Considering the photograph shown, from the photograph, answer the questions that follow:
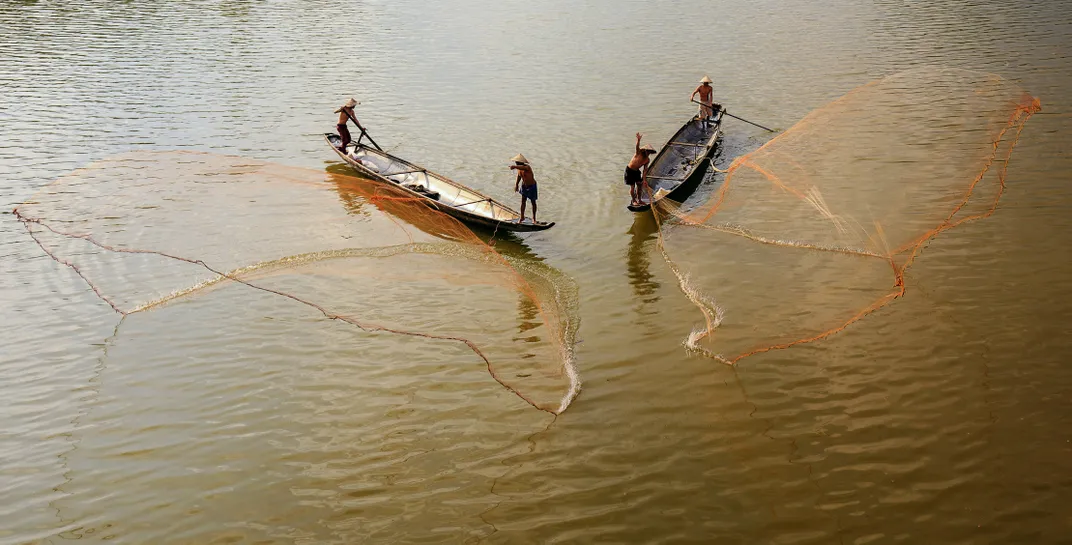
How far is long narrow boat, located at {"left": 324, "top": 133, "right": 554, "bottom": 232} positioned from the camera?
1233 cm

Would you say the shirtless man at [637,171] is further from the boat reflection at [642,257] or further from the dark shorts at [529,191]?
the dark shorts at [529,191]

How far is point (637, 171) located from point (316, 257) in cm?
569

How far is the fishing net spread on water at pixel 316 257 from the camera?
997 centimetres

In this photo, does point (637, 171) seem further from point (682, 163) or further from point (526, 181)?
point (682, 163)

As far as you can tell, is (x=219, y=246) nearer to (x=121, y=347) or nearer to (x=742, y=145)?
(x=121, y=347)

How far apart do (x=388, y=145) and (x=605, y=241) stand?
6.98 metres

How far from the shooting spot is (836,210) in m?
12.6

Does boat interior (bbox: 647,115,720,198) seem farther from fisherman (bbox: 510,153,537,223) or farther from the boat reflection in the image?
fisherman (bbox: 510,153,537,223)

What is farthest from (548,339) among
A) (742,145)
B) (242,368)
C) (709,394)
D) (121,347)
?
(742,145)

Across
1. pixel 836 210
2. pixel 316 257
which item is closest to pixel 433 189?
pixel 316 257

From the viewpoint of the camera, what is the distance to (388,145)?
17.1m

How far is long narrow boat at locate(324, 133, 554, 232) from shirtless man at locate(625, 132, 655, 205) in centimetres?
211

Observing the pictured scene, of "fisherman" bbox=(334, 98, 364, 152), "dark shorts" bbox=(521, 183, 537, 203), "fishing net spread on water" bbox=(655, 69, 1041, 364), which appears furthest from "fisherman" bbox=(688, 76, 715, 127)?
"fisherman" bbox=(334, 98, 364, 152)

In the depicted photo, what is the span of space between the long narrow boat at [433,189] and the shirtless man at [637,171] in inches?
83.1
